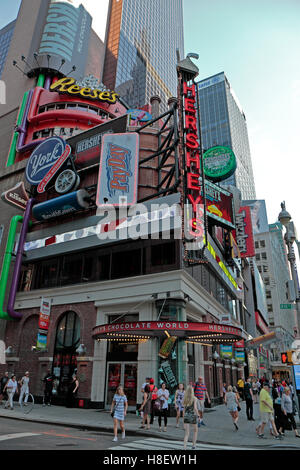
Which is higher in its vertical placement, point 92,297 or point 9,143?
point 9,143

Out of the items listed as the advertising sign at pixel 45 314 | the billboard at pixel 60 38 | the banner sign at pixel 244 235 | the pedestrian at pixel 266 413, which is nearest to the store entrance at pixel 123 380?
the advertising sign at pixel 45 314

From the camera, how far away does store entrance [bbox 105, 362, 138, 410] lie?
1856cm

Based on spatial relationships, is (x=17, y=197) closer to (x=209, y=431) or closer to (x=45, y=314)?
(x=45, y=314)

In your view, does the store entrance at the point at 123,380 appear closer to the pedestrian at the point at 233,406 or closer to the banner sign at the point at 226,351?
the pedestrian at the point at 233,406

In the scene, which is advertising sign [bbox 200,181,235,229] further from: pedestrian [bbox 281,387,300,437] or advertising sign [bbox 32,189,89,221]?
pedestrian [bbox 281,387,300,437]

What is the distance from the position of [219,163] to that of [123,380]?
20.8m

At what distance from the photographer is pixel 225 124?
6604 inches

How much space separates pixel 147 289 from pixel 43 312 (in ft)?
25.5

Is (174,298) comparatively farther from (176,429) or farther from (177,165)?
(177,165)

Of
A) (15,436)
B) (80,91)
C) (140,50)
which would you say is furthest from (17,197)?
(140,50)

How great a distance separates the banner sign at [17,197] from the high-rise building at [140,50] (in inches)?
2705

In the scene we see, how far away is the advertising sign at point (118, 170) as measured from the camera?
22469 millimetres

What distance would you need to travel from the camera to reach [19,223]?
2723cm

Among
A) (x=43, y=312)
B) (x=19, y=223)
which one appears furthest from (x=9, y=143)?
(x=43, y=312)
